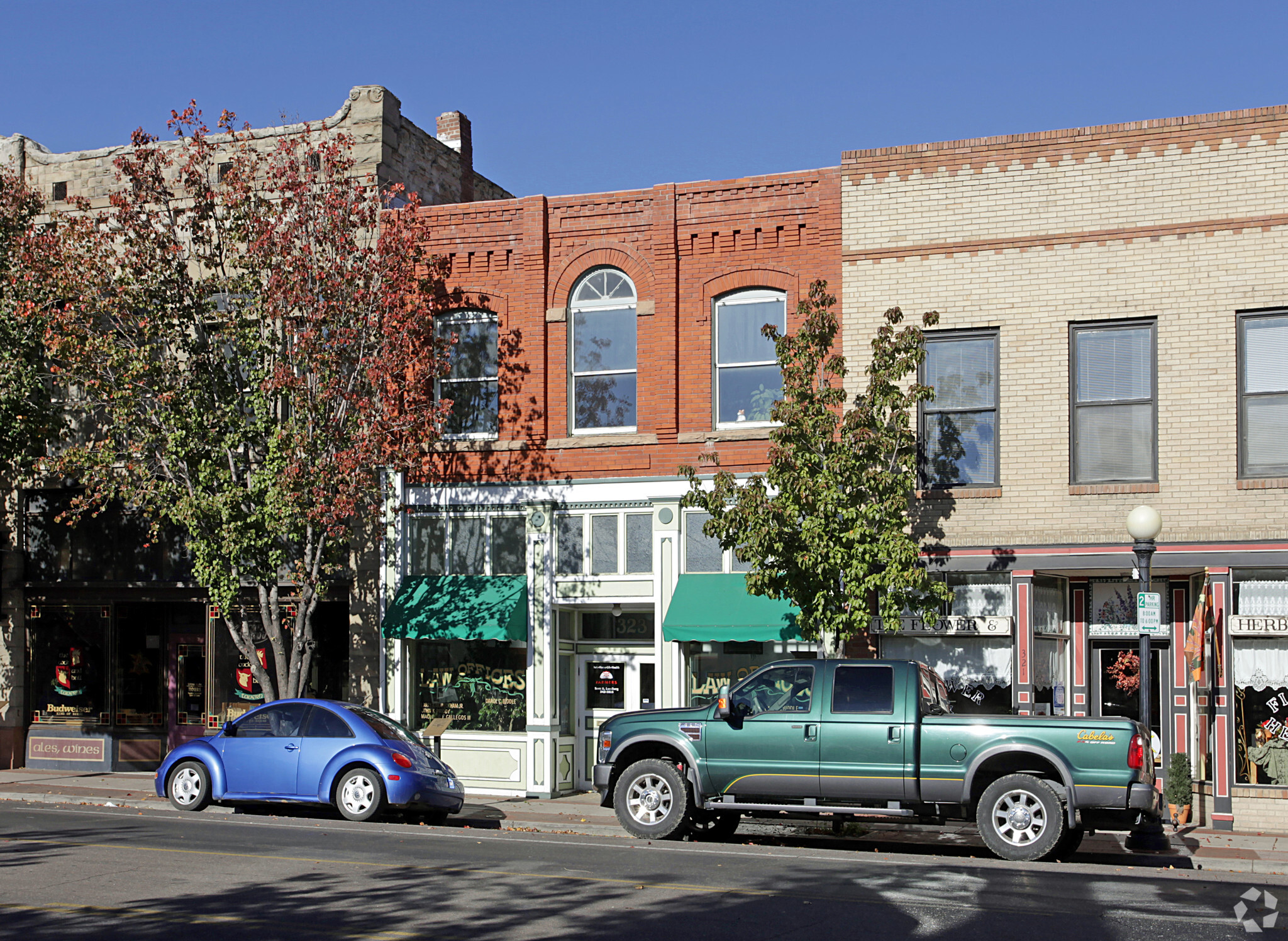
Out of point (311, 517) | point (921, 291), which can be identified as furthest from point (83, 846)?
point (921, 291)

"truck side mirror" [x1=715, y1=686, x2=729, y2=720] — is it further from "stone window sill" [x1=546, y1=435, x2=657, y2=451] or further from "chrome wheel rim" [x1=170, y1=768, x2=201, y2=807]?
"chrome wheel rim" [x1=170, y1=768, x2=201, y2=807]

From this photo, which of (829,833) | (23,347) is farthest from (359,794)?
(23,347)

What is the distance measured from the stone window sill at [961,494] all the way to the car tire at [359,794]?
8.08 m

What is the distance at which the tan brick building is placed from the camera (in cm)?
1744

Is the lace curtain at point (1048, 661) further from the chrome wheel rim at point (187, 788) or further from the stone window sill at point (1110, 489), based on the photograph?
the chrome wheel rim at point (187, 788)

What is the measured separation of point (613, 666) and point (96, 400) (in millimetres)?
8631

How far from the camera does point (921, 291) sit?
19.1 metres

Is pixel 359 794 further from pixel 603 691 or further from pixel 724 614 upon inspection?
pixel 724 614

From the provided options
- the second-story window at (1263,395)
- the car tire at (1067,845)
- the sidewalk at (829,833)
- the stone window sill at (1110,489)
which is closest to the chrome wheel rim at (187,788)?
the sidewalk at (829,833)

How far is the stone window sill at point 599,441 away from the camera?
20.3m

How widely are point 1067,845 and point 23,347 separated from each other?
1599 centimetres

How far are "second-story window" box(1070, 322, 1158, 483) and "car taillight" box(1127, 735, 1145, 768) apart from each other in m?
5.82

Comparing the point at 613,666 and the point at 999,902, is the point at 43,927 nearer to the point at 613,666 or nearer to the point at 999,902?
the point at 999,902

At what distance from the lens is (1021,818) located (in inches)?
529
